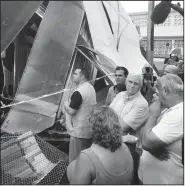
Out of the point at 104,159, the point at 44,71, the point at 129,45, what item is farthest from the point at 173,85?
the point at 129,45

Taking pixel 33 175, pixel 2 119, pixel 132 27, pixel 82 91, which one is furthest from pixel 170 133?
pixel 132 27

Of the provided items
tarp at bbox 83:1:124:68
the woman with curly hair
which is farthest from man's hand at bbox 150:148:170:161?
tarp at bbox 83:1:124:68

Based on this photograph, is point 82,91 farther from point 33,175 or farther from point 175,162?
point 175,162

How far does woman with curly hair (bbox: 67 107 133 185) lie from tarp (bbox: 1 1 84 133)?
3.74ft

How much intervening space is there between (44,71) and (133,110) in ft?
3.59

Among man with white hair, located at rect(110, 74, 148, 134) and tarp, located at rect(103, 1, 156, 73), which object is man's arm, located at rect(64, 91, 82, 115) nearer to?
man with white hair, located at rect(110, 74, 148, 134)

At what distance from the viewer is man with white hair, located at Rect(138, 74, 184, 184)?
5.06ft

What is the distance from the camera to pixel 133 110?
2432 millimetres

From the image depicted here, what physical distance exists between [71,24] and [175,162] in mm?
1694

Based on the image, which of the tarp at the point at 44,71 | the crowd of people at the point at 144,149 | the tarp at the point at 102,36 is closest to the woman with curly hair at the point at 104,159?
the crowd of people at the point at 144,149

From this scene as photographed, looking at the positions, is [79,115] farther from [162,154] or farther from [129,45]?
[129,45]

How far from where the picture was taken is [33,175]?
183cm

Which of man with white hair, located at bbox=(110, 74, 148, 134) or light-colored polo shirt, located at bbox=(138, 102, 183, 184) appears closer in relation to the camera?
light-colored polo shirt, located at bbox=(138, 102, 183, 184)

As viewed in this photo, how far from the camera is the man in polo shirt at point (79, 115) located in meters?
2.61
